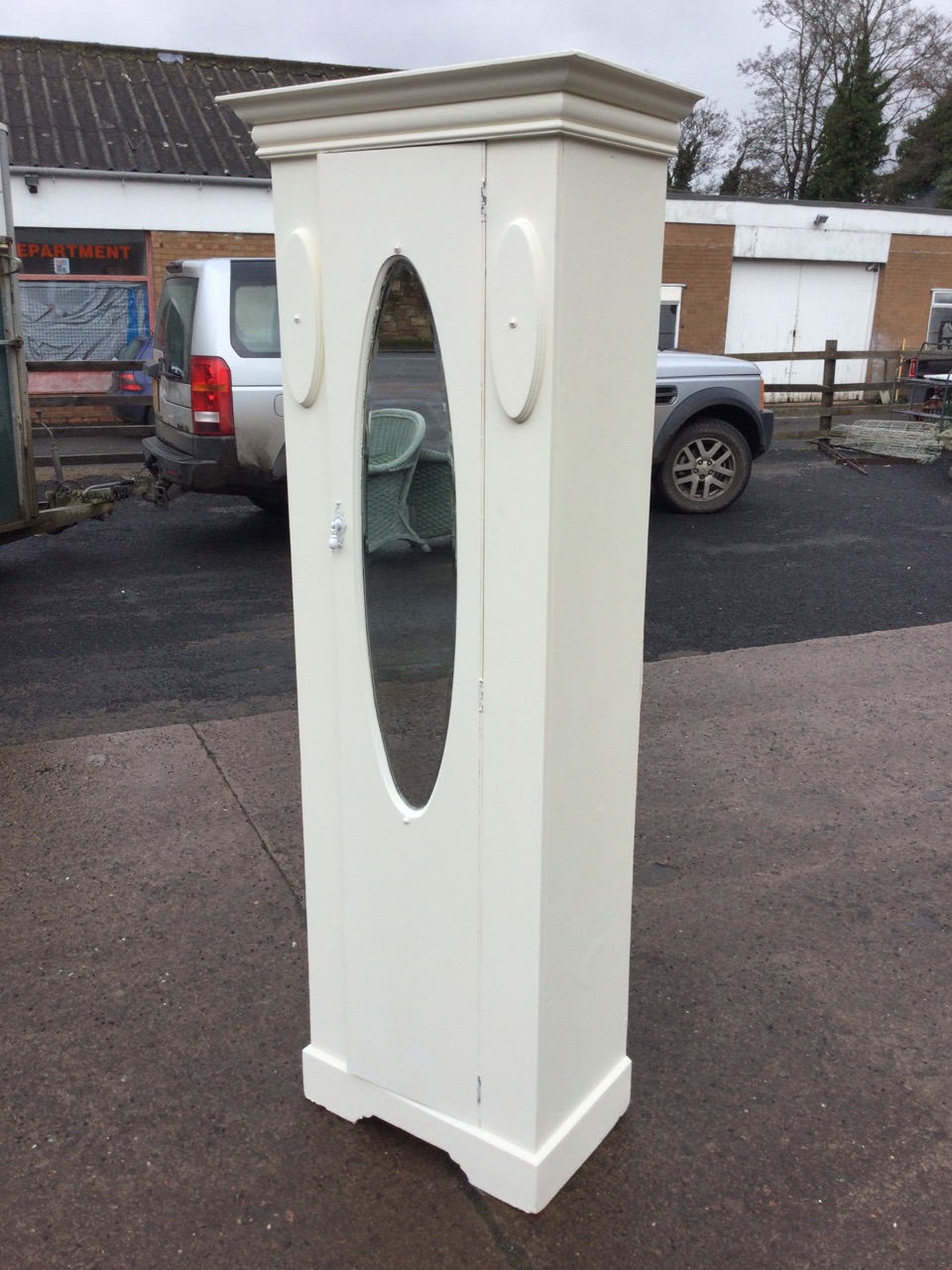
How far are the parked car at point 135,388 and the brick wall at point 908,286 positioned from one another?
15490mm

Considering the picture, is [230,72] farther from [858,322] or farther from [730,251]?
[858,322]

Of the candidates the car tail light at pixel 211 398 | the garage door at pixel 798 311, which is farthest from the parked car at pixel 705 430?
the garage door at pixel 798 311

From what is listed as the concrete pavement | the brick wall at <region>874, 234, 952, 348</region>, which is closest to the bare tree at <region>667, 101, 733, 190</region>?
the brick wall at <region>874, 234, 952, 348</region>

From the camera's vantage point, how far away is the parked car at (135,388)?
11867 millimetres

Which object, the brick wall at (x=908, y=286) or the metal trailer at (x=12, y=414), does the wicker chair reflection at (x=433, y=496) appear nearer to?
the metal trailer at (x=12, y=414)

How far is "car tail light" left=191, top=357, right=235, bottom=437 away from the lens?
26.2 feet

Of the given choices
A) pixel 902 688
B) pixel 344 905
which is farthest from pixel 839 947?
pixel 902 688

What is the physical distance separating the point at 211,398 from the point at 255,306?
0.80 metres

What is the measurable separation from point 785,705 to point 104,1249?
12.7 feet

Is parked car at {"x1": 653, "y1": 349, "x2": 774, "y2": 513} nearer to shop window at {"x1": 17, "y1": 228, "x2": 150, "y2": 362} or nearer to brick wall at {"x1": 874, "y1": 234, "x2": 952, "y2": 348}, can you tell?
shop window at {"x1": 17, "y1": 228, "x2": 150, "y2": 362}

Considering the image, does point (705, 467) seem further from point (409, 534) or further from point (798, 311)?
point (798, 311)

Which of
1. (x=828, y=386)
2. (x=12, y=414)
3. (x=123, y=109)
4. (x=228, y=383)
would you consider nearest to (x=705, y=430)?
(x=228, y=383)

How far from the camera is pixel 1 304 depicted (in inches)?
259

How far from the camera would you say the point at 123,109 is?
53.7ft
